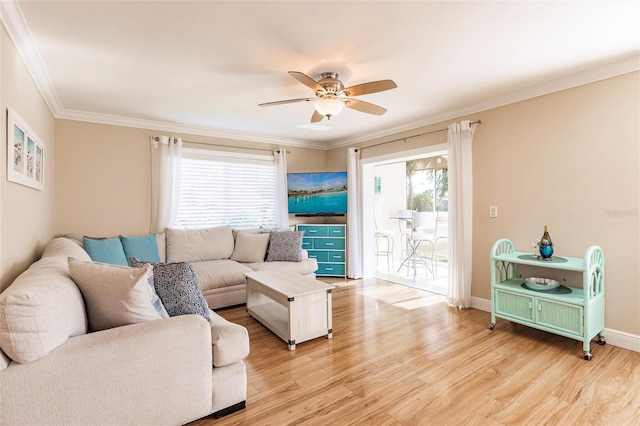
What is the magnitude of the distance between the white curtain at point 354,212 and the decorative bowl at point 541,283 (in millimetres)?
2660

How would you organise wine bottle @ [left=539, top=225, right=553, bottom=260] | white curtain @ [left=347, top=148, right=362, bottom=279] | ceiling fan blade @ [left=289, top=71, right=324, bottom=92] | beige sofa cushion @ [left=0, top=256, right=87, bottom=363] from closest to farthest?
beige sofa cushion @ [left=0, top=256, right=87, bottom=363] < ceiling fan blade @ [left=289, top=71, right=324, bottom=92] < wine bottle @ [left=539, top=225, right=553, bottom=260] < white curtain @ [left=347, top=148, right=362, bottom=279]

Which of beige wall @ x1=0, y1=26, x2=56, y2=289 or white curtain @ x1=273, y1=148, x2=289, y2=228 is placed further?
white curtain @ x1=273, y1=148, x2=289, y2=228

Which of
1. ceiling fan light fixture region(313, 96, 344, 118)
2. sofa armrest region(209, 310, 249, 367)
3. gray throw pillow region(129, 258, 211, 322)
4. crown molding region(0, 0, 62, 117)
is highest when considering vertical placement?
crown molding region(0, 0, 62, 117)

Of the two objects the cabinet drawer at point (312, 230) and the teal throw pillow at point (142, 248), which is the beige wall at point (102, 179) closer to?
Answer: the teal throw pillow at point (142, 248)

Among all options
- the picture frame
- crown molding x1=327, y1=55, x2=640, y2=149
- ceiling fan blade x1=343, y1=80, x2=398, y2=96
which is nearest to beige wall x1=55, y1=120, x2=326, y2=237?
the picture frame

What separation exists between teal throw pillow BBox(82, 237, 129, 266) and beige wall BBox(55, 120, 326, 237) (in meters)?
0.63

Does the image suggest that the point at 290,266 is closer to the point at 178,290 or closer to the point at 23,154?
the point at 178,290

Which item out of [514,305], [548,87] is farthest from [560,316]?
[548,87]

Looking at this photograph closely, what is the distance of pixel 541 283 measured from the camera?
305cm

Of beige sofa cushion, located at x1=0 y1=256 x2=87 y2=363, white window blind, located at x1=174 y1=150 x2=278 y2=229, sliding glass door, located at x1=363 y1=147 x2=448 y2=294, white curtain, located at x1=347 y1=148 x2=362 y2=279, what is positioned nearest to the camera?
beige sofa cushion, located at x1=0 y1=256 x2=87 y2=363

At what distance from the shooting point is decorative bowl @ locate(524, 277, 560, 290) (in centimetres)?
293

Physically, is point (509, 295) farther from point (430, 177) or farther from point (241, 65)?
point (430, 177)

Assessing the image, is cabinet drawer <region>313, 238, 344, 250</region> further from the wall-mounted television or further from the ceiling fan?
the ceiling fan

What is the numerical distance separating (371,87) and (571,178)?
213cm
